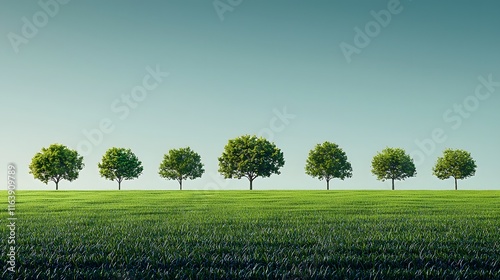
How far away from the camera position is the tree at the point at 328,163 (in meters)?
93.4

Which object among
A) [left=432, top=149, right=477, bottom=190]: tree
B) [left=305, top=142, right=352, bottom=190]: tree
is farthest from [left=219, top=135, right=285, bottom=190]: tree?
[left=432, top=149, right=477, bottom=190]: tree

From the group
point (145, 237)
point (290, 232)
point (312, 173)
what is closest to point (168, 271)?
point (145, 237)

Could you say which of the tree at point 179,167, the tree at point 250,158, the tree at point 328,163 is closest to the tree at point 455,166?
the tree at point 328,163

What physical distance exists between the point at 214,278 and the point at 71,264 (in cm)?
291

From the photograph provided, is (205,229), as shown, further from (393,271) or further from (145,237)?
(393,271)

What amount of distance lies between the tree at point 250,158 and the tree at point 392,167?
23.9 m

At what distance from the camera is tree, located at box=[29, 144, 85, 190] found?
89938 millimetres

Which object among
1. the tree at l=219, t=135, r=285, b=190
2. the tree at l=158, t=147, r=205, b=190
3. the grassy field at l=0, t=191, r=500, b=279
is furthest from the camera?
the tree at l=158, t=147, r=205, b=190

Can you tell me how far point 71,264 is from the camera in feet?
27.0

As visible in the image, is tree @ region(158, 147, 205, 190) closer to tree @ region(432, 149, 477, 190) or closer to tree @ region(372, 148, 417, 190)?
tree @ region(372, 148, 417, 190)

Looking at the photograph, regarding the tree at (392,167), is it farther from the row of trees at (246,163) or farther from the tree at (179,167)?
the tree at (179,167)

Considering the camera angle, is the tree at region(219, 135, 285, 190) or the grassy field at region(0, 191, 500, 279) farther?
the tree at region(219, 135, 285, 190)

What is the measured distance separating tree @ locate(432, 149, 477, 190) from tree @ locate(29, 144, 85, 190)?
7790 cm

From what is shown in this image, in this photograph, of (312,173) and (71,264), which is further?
(312,173)
